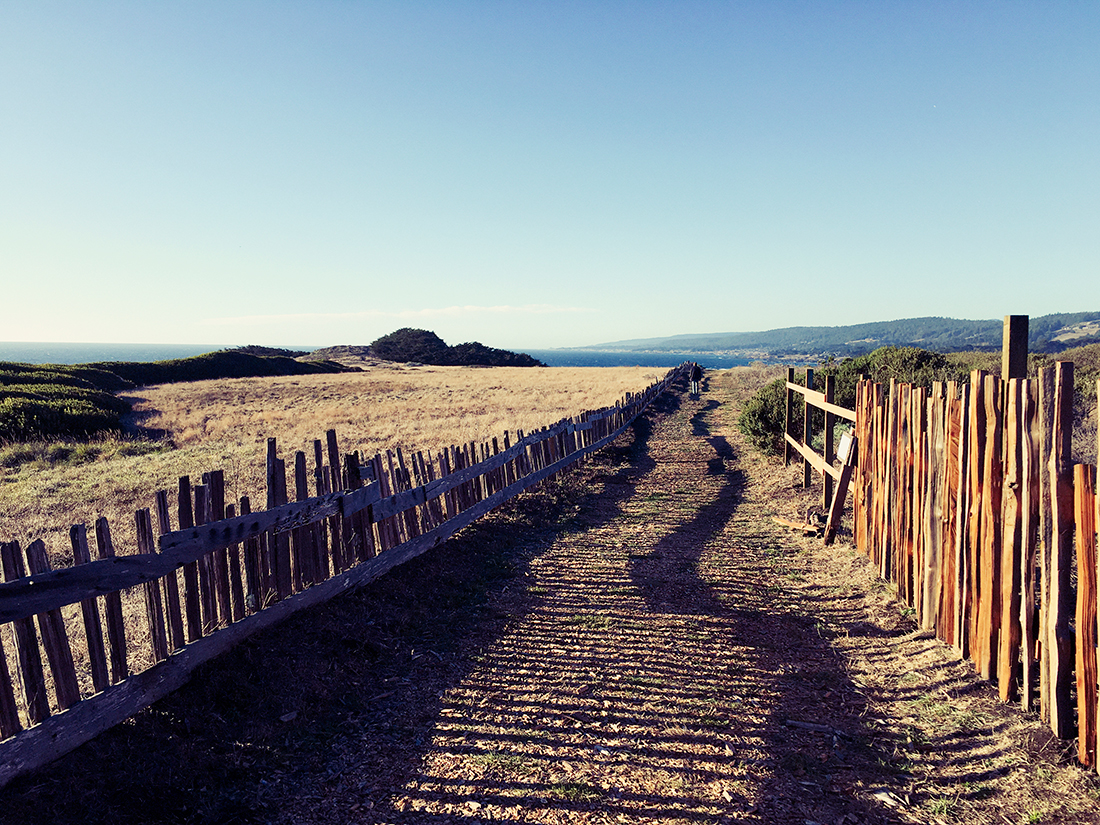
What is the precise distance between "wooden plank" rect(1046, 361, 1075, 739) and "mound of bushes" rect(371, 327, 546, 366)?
79.0 m

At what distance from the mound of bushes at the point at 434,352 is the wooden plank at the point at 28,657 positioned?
78.2 metres

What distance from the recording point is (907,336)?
18362 cm

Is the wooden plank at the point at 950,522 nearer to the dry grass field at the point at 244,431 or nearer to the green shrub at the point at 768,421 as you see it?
the dry grass field at the point at 244,431

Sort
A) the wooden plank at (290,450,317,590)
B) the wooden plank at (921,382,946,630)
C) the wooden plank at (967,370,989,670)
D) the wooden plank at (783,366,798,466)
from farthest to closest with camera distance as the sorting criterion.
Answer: the wooden plank at (783,366,798,466), the wooden plank at (290,450,317,590), the wooden plank at (921,382,946,630), the wooden plank at (967,370,989,670)

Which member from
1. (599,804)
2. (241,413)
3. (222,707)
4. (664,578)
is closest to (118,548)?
(222,707)

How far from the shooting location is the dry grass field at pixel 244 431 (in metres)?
8.76

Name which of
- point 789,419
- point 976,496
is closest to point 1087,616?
point 976,496

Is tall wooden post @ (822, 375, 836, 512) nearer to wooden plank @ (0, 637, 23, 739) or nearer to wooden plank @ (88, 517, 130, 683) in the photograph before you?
wooden plank @ (88, 517, 130, 683)

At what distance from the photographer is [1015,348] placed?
4.13m

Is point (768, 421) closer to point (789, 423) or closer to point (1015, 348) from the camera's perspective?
point (789, 423)

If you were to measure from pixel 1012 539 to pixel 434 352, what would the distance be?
8477 centimetres

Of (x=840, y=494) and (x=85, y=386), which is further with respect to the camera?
(x=85, y=386)

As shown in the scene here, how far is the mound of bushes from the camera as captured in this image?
273 feet

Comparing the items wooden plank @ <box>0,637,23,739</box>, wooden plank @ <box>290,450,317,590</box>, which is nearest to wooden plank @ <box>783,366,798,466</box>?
wooden plank @ <box>290,450,317,590</box>
